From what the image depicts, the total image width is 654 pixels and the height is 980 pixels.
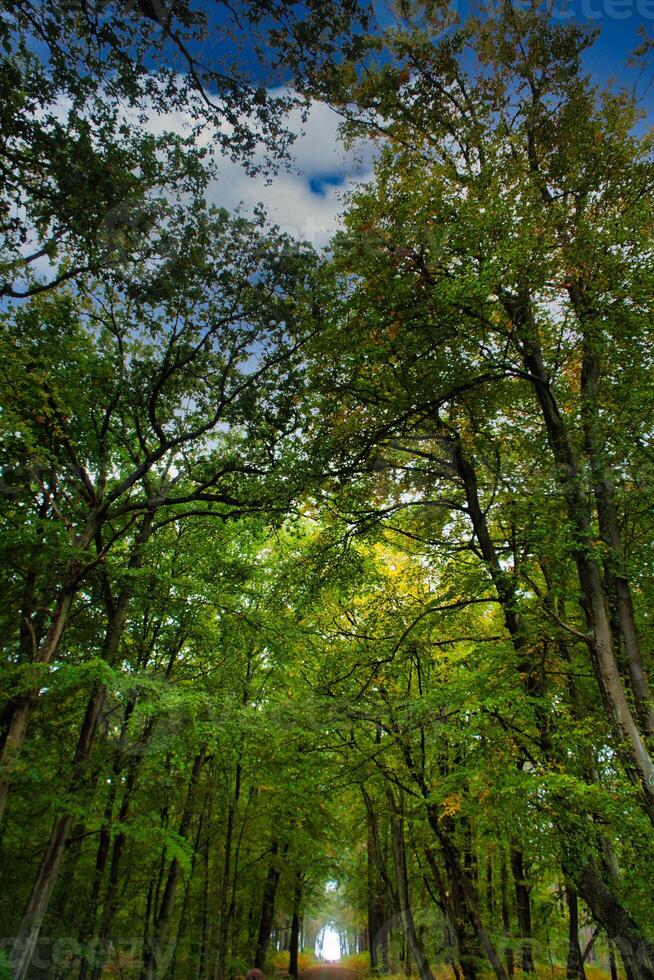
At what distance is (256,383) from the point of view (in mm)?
10133

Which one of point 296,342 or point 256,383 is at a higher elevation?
point 296,342

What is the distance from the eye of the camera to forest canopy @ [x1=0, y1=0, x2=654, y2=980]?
20.4ft

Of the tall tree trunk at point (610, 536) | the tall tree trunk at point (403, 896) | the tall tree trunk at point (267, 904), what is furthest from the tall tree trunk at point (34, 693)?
the tall tree trunk at point (267, 904)

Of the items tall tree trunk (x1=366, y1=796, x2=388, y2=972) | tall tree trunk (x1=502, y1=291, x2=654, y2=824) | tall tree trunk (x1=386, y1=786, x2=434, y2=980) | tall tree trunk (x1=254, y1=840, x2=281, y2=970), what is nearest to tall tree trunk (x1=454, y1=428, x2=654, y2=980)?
tall tree trunk (x1=502, y1=291, x2=654, y2=824)

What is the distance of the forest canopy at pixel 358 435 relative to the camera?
20.4ft

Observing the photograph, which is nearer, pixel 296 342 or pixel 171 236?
pixel 171 236

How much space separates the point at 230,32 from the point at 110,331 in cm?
604

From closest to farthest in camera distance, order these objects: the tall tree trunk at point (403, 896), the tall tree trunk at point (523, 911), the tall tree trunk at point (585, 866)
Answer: the tall tree trunk at point (585, 866) → the tall tree trunk at point (403, 896) → the tall tree trunk at point (523, 911)

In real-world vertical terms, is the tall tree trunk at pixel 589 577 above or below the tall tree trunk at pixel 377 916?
above

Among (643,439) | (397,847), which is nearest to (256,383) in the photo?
(643,439)

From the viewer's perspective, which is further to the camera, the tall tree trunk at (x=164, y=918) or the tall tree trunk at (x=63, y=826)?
the tall tree trunk at (x=164, y=918)

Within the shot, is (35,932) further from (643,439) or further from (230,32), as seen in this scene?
(230,32)

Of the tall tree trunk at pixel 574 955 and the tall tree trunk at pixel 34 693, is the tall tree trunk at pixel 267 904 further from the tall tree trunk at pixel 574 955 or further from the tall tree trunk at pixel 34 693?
the tall tree trunk at pixel 34 693

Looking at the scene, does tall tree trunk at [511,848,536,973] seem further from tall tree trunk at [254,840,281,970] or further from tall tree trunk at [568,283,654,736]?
tall tree trunk at [254,840,281,970]
